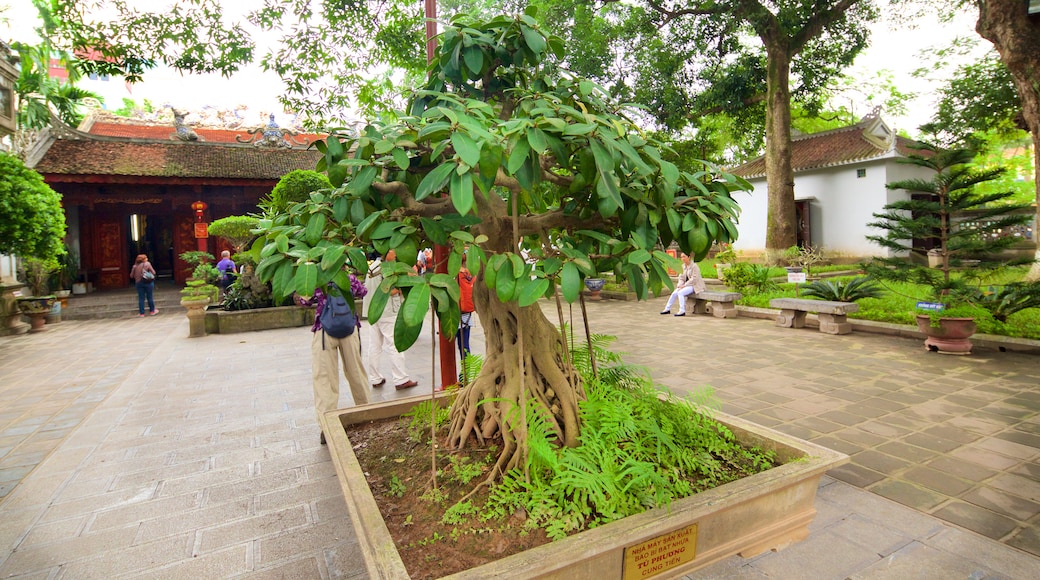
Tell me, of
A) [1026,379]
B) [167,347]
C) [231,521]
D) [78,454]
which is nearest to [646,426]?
[231,521]

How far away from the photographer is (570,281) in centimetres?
157

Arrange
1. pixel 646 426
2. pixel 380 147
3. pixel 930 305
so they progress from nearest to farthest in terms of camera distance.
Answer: pixel 380 147 < pixel 646 426 < pixel 930 305

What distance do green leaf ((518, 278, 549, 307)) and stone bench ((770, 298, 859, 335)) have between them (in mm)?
7452

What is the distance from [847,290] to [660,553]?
314 inches

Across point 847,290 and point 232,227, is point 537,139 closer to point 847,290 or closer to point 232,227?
point 847,290

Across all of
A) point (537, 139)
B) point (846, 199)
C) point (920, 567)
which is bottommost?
point (920, 567)

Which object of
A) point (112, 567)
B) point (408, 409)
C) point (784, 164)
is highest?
point (784, 164)

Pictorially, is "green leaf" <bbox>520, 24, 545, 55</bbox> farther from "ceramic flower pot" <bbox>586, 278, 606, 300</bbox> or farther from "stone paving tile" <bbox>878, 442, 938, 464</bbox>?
"ceramic flower pot" <bbox>586, 278, 606, 300</bbox>

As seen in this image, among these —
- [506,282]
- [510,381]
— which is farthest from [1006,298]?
[506,282]

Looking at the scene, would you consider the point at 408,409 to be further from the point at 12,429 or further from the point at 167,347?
the point at 167,347

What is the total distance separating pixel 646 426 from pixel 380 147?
1490 mm

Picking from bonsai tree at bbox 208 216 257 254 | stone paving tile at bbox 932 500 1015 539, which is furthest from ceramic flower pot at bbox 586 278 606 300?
stone paving tile at bbox 932 500 1015 539

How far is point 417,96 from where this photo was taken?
235cm

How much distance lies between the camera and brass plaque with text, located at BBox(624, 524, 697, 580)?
1652mm
